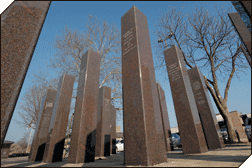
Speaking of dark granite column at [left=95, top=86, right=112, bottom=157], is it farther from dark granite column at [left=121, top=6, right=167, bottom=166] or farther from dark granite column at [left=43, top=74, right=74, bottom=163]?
dark granite column at [left=121, top=6, right=167, bottom=166]

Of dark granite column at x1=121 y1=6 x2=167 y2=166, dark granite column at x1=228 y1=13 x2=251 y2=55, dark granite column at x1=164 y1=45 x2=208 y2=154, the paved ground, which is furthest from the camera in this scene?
dark granite column at x1=164 y1=45 x2=208 y2=154

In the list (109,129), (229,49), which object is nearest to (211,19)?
(229,49)

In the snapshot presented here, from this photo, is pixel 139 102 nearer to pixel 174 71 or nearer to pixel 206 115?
pixel 174 71

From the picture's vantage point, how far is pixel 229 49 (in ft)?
39.9

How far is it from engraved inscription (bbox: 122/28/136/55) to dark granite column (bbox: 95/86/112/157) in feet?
17.7

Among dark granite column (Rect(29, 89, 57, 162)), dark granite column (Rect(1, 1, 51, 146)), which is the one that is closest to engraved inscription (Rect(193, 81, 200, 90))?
dark granite column (Rect(1, 1, 51, 146))

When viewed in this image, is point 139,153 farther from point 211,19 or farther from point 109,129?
point 211,19

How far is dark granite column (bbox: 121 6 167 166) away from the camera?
2.85 m

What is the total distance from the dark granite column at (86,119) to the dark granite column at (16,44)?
3.04 metres

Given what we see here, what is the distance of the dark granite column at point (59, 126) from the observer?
5531 millimetres

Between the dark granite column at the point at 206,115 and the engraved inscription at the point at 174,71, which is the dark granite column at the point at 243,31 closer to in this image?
the engraved inscription at the point at 174,71

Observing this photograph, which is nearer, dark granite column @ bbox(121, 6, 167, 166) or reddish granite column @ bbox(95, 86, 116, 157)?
dark granite column @ bbox(121, 6, 167, 166)

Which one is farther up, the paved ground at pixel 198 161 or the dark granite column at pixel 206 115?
the dark granite column at pixel 206 115

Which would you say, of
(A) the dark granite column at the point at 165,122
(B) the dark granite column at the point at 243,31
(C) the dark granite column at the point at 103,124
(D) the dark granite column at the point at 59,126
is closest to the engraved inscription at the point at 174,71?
(B) the dark granite column at the point at 243,31
